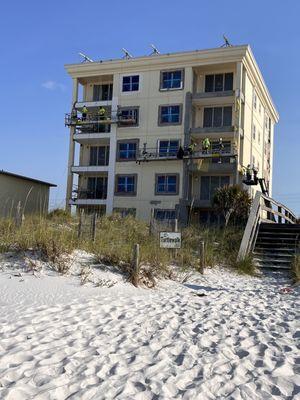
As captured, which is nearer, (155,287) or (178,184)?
(155,287)

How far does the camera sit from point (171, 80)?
39.5 meters

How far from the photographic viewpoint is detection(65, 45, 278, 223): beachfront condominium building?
37.3 meters

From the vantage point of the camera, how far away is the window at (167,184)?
124 feet

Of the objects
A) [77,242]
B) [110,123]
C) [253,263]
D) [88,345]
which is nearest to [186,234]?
[253,263]

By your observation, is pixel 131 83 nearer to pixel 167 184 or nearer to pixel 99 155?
pixel 99 155

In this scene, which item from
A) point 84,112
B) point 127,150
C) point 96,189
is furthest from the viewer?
point 96,189

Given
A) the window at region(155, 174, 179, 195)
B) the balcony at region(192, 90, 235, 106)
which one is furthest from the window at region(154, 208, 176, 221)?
the balcony at region(192, 90, 235, 106)

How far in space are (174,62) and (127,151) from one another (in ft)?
27.1

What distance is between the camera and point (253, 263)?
14.9m

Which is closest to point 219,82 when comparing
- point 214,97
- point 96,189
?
point 214,97

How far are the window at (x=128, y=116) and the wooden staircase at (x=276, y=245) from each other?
23.6 m

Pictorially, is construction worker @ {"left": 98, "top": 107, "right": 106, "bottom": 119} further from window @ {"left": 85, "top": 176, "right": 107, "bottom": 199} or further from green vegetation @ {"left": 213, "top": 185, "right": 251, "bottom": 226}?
green vegetation @ {"left": 213, "top": 185, "right": 251, "bottom": 226}

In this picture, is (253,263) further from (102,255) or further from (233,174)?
(233,174)

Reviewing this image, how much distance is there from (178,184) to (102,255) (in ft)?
88.9
